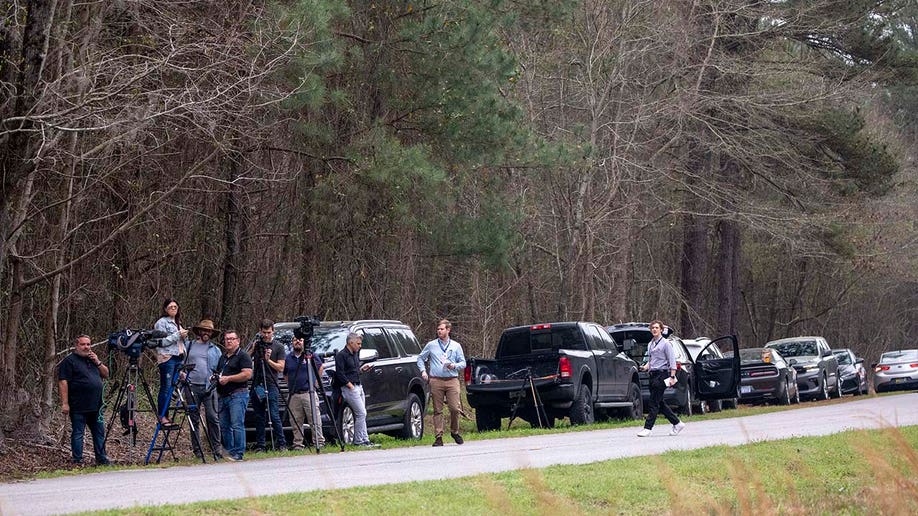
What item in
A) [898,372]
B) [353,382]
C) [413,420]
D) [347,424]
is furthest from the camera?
[898,372]

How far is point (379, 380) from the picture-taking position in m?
21.5

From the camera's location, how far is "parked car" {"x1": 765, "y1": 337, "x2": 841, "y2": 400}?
3622cm

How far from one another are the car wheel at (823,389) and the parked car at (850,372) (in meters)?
2.69

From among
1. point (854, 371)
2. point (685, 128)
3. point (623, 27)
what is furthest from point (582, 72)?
point (854, 371)

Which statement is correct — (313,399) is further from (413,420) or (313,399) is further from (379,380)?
(413,420)

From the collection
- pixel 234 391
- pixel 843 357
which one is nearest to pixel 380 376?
pixel 234 391

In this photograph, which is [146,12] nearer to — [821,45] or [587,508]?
[587,508]

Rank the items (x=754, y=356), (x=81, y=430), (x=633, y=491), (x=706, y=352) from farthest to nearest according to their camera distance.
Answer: (x=754, y=356), (x=706, y=352), (x=81, y=430), (x=633, y=491)

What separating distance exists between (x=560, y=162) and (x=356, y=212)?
511 cm

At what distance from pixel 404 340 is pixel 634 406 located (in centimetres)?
622

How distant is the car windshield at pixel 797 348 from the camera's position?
124ft

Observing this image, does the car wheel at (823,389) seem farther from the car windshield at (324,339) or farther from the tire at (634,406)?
the car windshield at (324,339)

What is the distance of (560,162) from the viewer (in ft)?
96.6

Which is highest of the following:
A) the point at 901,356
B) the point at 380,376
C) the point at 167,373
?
the point at 167,373
